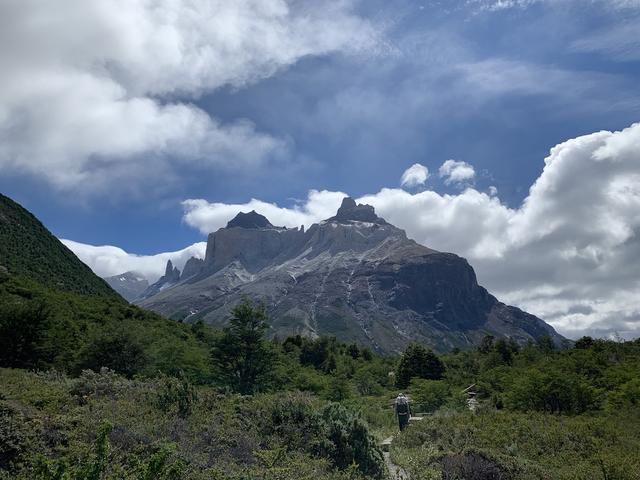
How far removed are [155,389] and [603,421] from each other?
14.6 meters

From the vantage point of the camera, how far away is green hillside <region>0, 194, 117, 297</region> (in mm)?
48625

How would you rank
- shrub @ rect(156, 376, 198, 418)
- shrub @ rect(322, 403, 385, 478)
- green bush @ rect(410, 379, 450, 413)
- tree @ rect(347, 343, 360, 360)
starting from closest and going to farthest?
shrub @ rect(322, 403, 385, 478)
shrub @ rect(156, 376, 198, 418)
green bush @ rect(410, 379, 450, 413)
tree @ rect(347, 343, 360, 360)

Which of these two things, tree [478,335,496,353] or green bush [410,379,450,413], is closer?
green bush [410,379,450,413]

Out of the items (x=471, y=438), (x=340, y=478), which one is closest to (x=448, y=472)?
(x=340, y=478)

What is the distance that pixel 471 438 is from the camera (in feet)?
48.1

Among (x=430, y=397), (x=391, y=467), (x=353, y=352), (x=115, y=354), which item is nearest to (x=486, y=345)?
(x=353, y=352)

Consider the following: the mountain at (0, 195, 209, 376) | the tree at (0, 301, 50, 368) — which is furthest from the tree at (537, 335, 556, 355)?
the tree at (0, 301, 50, 368)

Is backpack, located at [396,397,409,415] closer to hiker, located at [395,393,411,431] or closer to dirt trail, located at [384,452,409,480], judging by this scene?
hiker, located at [395,393,411,431]

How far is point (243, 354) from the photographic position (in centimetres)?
2862

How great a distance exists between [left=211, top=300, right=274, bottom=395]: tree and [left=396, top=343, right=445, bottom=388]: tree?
17.0 m

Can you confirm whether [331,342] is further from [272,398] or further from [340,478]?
[340,478]

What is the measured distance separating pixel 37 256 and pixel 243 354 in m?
37.2

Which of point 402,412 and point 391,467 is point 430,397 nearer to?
point 402,412

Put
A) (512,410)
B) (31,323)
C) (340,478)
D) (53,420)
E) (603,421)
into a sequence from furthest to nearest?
(31,323)
(512,410)
(603,421)
(53,420)
(340,478)
